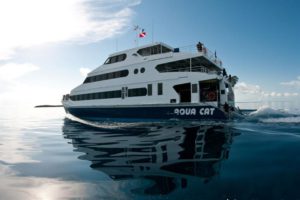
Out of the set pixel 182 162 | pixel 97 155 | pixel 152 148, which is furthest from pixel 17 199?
pixel 152 148

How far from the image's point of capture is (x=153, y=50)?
19.1 metres

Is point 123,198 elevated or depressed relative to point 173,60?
depressed

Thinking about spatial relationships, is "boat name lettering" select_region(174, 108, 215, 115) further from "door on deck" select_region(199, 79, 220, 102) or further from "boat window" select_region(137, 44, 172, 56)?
"boat window" select_region(137, 44, 172, 56)

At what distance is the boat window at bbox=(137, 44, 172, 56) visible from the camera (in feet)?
62.0

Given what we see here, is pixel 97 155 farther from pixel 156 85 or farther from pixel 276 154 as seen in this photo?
pixel 156 85

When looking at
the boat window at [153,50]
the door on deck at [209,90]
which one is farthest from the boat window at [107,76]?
the door on deck at [209,90]

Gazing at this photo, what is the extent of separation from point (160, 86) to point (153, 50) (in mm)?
3853

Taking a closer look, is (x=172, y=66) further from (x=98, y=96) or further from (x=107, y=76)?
(x=98, y=96)

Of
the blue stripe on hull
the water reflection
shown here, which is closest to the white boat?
the blue stripe on hull

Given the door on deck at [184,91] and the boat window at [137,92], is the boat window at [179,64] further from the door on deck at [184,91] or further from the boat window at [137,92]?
the boat window at [137,92]

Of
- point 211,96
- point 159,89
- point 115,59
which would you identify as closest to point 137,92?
point 159,89

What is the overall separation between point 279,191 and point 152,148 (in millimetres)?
4444

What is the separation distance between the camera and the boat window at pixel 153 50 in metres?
18.9

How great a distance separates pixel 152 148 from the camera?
24.8ft
